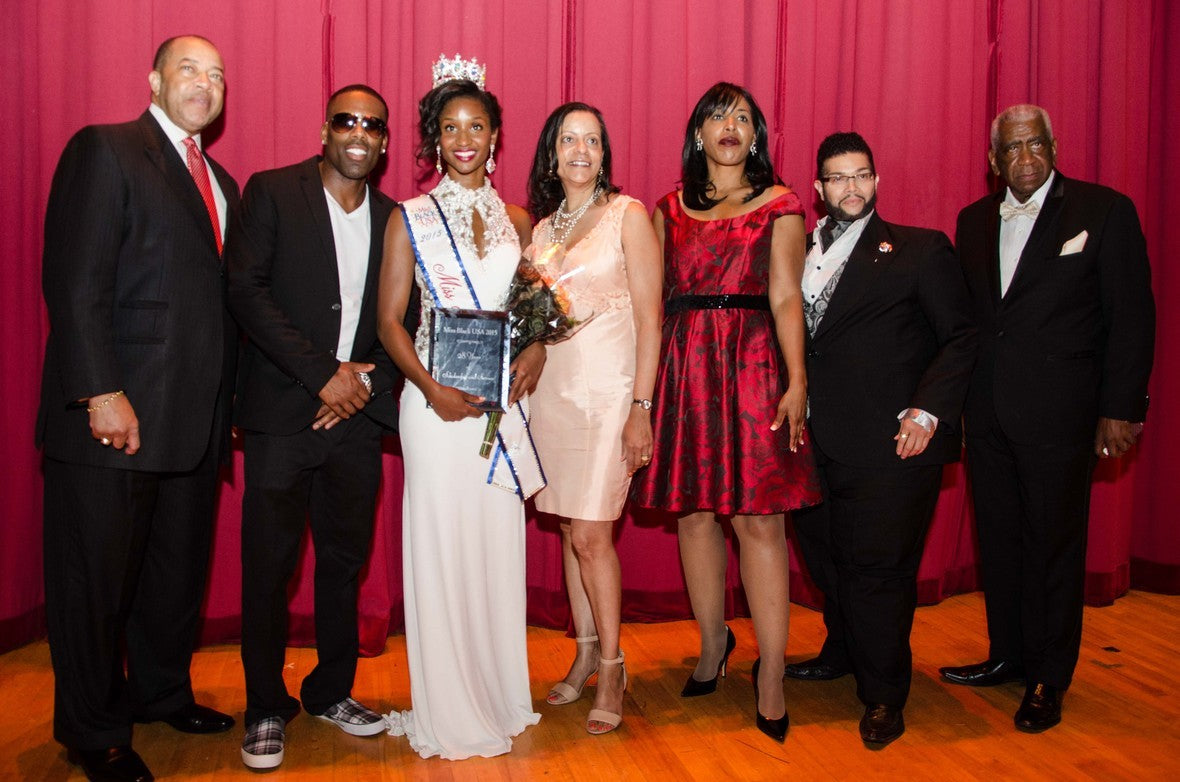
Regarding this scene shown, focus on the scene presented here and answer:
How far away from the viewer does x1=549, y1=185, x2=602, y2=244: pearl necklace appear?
112 inches

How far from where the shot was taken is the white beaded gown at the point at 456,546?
2.68 meters

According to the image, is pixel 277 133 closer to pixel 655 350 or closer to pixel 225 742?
pixel 655 350

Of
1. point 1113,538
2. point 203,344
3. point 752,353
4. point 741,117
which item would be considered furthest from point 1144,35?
point 203,344

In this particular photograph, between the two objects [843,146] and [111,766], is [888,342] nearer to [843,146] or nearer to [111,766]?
[843,146]

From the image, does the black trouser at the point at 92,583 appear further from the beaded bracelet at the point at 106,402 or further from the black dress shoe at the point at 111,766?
the beaded bracelet at the point at 106,402

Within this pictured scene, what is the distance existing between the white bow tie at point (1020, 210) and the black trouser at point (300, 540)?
2082 millimetres

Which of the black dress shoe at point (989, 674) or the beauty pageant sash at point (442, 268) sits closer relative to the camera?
the beauty pageant sash at point (442, 268)

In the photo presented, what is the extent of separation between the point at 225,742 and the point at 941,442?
224 cm

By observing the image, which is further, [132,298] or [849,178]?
[849,178]

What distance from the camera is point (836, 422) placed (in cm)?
279

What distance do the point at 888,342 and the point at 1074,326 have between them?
639mm

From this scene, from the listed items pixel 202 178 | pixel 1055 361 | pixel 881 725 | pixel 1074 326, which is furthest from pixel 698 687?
pixel 202 178

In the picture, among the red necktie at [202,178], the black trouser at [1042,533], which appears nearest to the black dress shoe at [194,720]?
the red necktie at [202,178]

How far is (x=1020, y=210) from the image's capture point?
3020 mm
